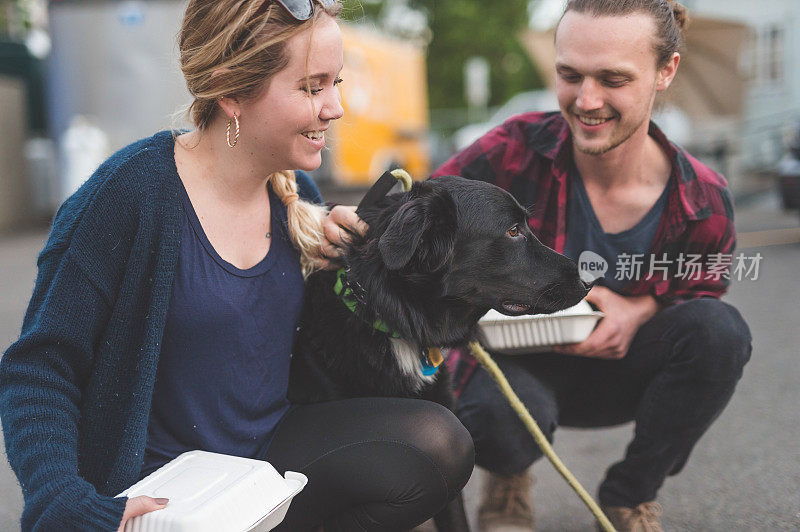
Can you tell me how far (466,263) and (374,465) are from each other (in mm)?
637

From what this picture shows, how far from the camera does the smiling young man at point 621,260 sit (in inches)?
100

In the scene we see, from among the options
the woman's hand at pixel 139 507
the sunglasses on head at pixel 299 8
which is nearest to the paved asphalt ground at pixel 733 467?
the woman's hand at pixel 139 507

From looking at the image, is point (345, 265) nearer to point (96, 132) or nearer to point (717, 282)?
point (717, 282)

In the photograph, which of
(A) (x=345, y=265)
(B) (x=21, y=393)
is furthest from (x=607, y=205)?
(B) (x=21, y=393)

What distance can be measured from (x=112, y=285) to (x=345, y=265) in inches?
26.0

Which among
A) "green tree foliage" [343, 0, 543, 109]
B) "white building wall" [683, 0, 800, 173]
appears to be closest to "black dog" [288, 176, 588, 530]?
"white building wall" [683, 0, 800, 173]

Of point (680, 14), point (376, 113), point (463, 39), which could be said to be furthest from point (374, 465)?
point (463, 39)

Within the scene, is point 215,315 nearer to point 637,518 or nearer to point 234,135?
point 234,135

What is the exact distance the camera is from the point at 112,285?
6.20 ft

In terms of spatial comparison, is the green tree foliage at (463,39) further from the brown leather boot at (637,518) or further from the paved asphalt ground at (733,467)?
the brown leather boot at (637,518)

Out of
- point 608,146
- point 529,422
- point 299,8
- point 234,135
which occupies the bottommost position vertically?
point 529,422

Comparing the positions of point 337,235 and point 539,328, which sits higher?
point 337,235

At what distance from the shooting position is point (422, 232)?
6.88 feet

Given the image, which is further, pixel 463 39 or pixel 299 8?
pixel 463 39
